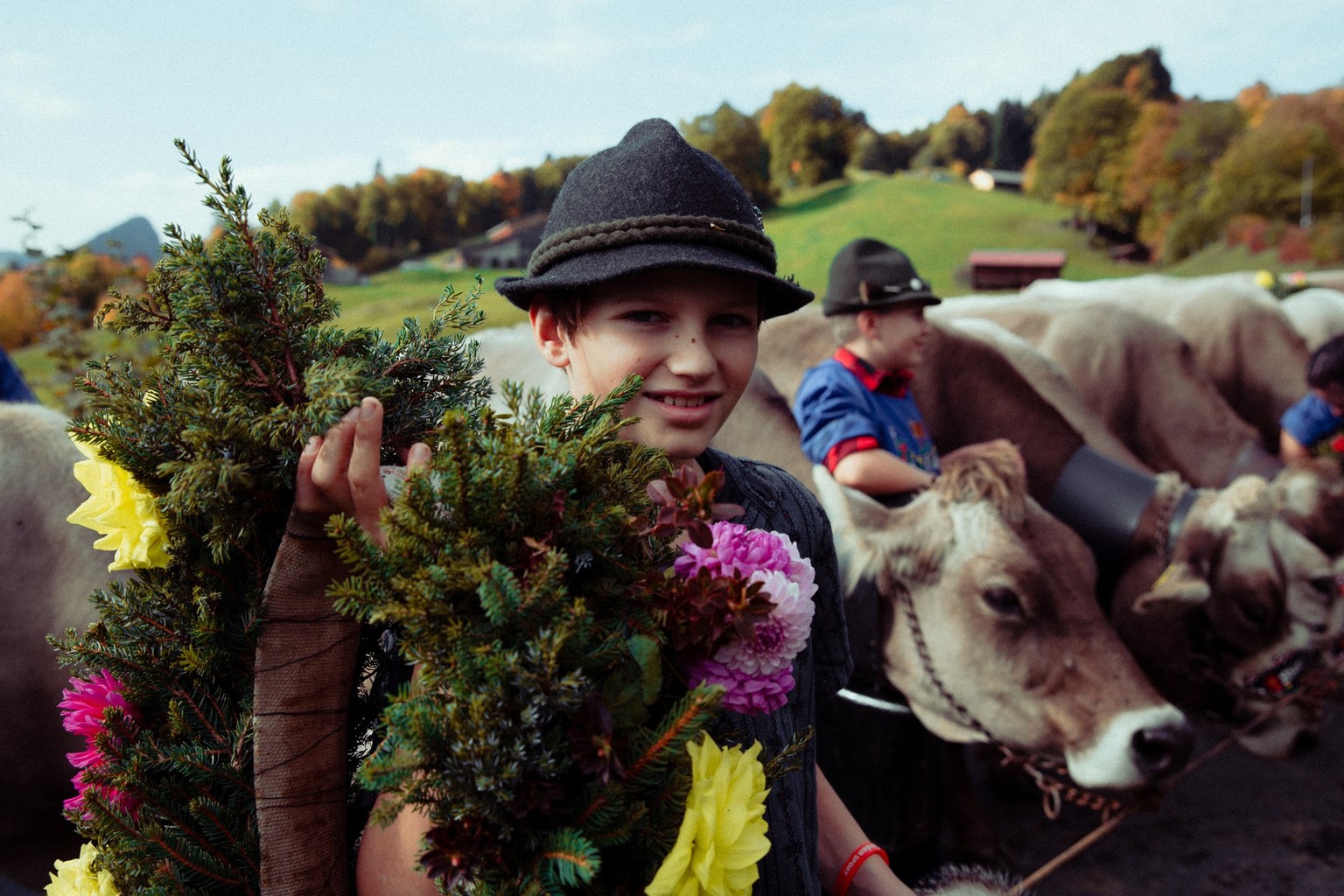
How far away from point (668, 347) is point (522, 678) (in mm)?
592

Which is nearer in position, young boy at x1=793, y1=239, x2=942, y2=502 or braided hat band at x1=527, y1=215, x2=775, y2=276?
braided hat band at x1=527, y1=215, x2=775, y2=276

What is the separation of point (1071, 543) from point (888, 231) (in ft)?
77.4

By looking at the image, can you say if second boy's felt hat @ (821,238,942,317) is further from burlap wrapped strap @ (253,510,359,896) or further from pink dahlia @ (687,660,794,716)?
burlap wrapped strap @ (253,510,359,896)

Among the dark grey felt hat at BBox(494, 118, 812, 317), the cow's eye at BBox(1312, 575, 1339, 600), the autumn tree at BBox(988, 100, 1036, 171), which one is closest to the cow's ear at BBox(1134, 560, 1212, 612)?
the cow's eye at BBox(1312, 575, 1339, 600)

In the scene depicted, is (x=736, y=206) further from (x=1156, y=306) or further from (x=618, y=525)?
(x=1156, y=306)

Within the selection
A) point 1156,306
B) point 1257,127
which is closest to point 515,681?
point 1156,306

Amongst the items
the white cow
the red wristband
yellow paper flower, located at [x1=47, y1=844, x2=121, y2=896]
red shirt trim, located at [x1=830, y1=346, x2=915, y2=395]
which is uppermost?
red shirt trim, located at [x1=830, y1=346, x2=915, y2=395]

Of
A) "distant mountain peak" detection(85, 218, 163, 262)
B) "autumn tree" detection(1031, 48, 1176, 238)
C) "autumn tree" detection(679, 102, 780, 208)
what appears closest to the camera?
"distant mountain peak" detection(85, 218, 163, 262)

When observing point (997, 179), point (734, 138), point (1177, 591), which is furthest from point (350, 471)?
point (997, 179)

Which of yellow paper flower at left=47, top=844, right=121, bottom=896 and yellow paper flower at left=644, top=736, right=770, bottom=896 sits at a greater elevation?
yellow paper flower at left=644, top=736, right=770, bottom=896

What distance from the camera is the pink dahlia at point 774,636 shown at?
976 millimetres

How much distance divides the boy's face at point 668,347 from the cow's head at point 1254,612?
132 inches

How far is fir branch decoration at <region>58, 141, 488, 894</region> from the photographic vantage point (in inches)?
39.5

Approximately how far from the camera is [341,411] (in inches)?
37.8
